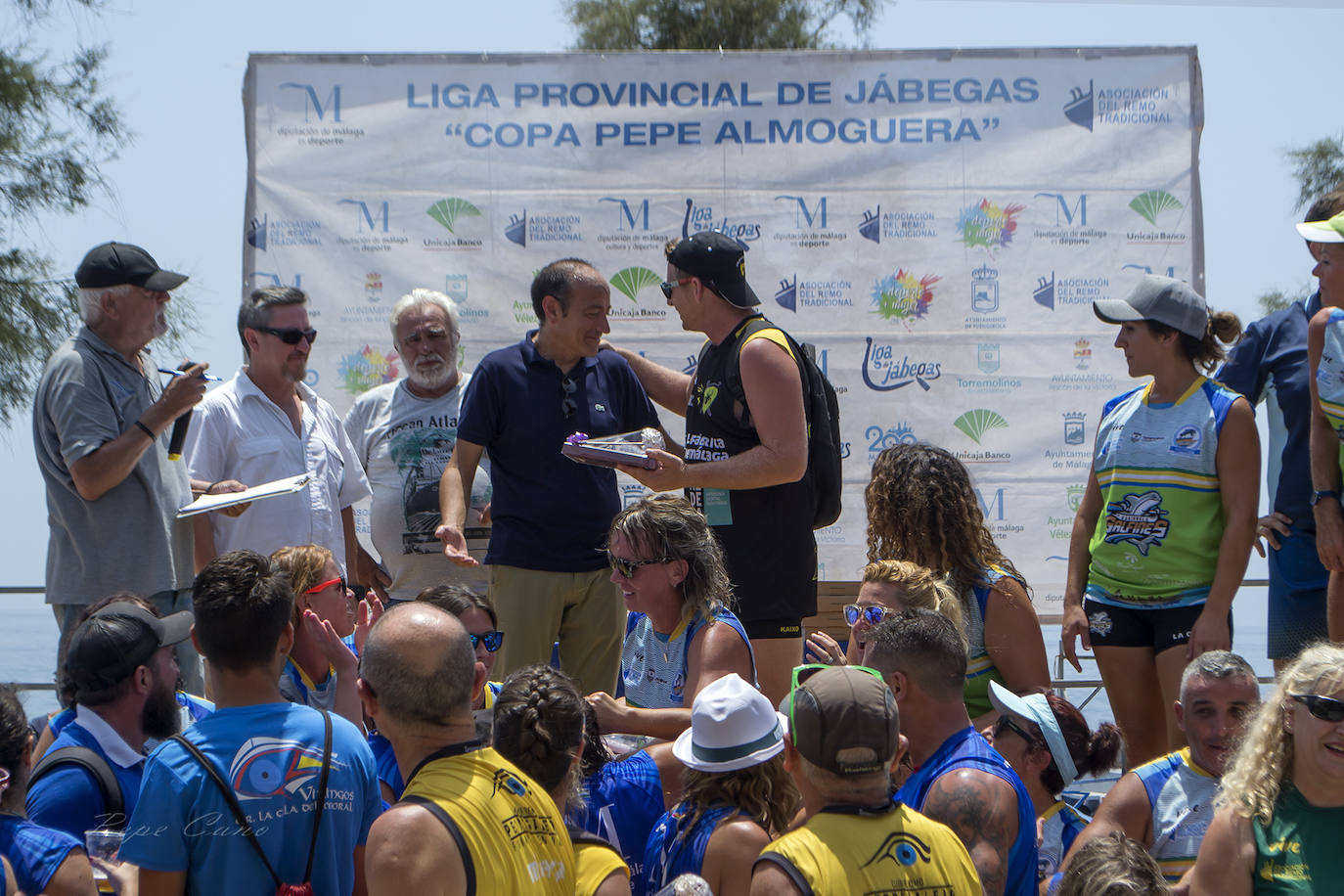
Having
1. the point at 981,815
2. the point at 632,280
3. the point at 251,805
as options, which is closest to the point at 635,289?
the point at 632,280

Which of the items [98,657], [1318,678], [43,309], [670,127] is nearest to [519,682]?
[98,657]

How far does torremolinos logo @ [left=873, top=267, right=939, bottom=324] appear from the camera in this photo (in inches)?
265

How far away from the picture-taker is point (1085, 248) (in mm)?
6734

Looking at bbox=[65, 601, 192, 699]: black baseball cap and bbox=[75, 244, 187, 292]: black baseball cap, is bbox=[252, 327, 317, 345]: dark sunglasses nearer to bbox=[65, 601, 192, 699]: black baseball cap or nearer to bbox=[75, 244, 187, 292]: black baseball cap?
bbox=[75, 244, 187, 292]: black baseball cap

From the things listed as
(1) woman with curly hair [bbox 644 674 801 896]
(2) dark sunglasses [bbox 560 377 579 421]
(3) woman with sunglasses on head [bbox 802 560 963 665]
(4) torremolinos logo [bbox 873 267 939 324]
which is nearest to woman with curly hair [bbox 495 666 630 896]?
(1) woman with curly hair [bbox 644 674 801 896]

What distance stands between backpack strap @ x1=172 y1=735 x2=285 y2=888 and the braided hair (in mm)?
498

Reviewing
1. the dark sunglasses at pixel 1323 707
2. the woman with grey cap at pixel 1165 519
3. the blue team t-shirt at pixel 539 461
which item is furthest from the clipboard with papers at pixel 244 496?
the dark sunglasses at pixel 1323 707

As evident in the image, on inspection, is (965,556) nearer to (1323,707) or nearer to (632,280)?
(1323,707)

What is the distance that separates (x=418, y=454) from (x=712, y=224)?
7.82ft

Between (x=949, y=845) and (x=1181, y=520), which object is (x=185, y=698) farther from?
(x=1181, y=520)

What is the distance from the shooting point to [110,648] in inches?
111

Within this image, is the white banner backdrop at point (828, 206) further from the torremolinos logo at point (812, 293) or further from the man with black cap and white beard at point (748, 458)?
the man with black cap and white beard at point (748, 458)

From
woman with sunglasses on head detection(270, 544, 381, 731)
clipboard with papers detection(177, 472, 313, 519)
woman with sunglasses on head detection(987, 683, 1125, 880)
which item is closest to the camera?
woman with sunglasses on head detection(270, 544, 381, 731)

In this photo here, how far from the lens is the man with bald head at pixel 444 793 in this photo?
201 cm
